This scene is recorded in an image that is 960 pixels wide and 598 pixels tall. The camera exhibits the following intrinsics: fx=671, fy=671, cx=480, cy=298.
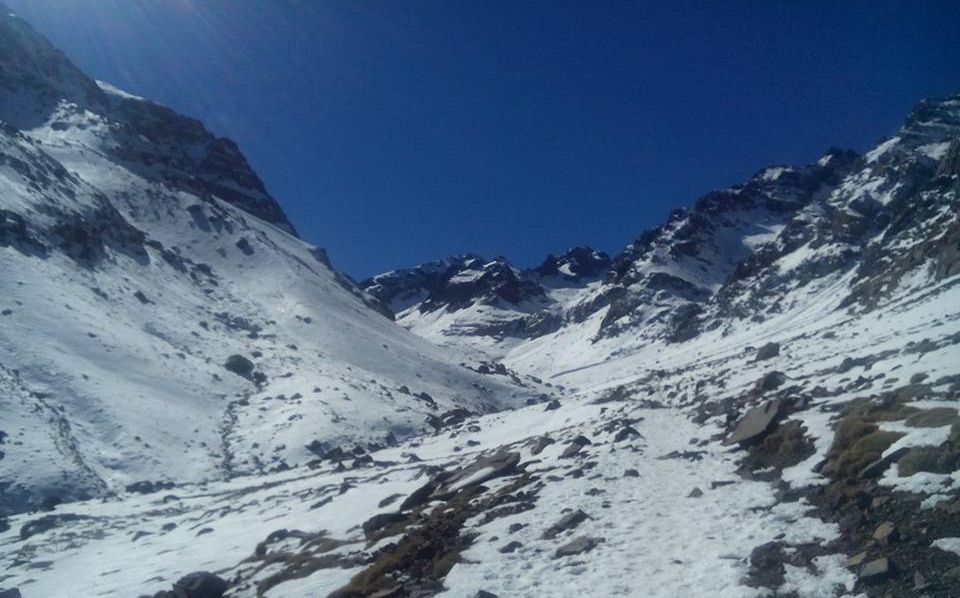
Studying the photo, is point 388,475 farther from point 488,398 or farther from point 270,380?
point 488,398

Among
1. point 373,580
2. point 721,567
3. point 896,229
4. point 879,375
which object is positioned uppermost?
point 896,229

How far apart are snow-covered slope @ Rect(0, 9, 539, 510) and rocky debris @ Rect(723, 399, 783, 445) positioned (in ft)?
120

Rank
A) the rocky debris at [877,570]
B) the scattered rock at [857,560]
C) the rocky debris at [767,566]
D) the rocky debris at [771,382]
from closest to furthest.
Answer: the rocky debris at [877,570]
the scattered rock at [857,560]
the rocky debris at [767,566]
the rocky debris at [771,382]

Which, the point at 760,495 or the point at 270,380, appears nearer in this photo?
the point at 760,495

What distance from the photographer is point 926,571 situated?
10055 millimetres

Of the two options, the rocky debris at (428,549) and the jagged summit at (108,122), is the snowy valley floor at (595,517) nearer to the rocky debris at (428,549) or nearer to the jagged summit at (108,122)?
the rocky debris at (428,549)

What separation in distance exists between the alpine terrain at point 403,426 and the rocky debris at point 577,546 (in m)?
0.07

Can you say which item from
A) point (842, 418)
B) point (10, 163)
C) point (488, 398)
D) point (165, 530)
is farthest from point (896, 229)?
point (10, 163)

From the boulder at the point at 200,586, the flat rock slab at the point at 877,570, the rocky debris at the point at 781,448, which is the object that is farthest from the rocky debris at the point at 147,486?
the flat rock slab at the point at 877,570

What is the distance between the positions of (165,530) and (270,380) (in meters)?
40.7

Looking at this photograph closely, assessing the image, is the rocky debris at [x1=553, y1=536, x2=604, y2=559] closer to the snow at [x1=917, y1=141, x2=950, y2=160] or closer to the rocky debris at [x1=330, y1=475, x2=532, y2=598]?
the rocky debris at [x1=330, y1=475, x2=532, y2=598]

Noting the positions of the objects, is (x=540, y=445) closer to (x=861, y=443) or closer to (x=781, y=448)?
(x=781, y=448)

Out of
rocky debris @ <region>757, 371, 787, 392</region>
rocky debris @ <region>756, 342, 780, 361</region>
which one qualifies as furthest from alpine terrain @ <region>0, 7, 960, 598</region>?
rocky debris @ <region>756, 342, 780, 361</region>

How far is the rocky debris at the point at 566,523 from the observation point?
16094 mm
